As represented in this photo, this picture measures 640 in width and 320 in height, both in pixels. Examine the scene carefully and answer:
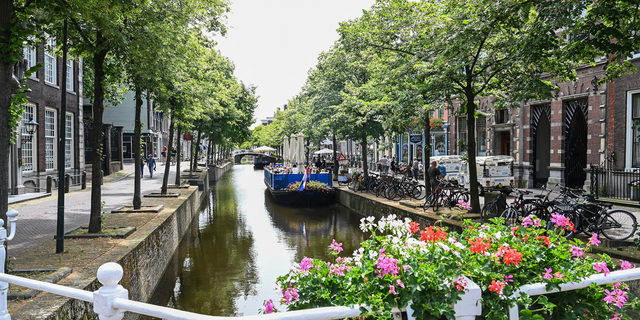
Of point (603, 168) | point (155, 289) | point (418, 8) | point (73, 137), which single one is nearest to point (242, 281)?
point (155, 289)

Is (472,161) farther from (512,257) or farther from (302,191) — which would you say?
(302,191)

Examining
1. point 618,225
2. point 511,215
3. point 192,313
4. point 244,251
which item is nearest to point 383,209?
point 244,251

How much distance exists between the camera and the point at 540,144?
79.7 feet

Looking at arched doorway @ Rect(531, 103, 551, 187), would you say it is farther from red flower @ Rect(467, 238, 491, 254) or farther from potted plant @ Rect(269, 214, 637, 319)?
red flower @ Rect(467, 238, 491, 254)

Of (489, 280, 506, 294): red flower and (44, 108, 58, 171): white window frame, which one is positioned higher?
(44, 108, 58, 171): white window frame

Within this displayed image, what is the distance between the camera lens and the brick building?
1752 centimetres

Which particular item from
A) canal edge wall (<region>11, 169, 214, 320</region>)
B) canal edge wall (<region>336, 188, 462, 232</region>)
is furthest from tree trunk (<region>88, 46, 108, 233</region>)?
canal edge wall (<region>336, 188, 462, 232</region>)

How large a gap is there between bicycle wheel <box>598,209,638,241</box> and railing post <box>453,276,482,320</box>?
7.58 meters

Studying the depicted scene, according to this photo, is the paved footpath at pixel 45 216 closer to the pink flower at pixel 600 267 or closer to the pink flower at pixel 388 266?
the pink flower at pixel 388 266

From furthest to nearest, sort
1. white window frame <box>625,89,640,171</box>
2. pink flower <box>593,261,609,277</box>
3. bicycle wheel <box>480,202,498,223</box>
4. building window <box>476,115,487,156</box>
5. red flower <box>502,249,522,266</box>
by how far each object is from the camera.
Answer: building window <box>476,115,487,156</box> → white window frame <box>625,89,640,171</box> → bicycle wheel <box>480,202,498,223</box> → pink flower <box>593,261,609,277</box> → red flower <box>502,249,522,266</box>

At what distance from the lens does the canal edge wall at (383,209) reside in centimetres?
1181

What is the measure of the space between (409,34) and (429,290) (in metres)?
13.1

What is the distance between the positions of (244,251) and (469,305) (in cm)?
1168

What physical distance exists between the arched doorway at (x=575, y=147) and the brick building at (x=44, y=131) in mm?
22005
